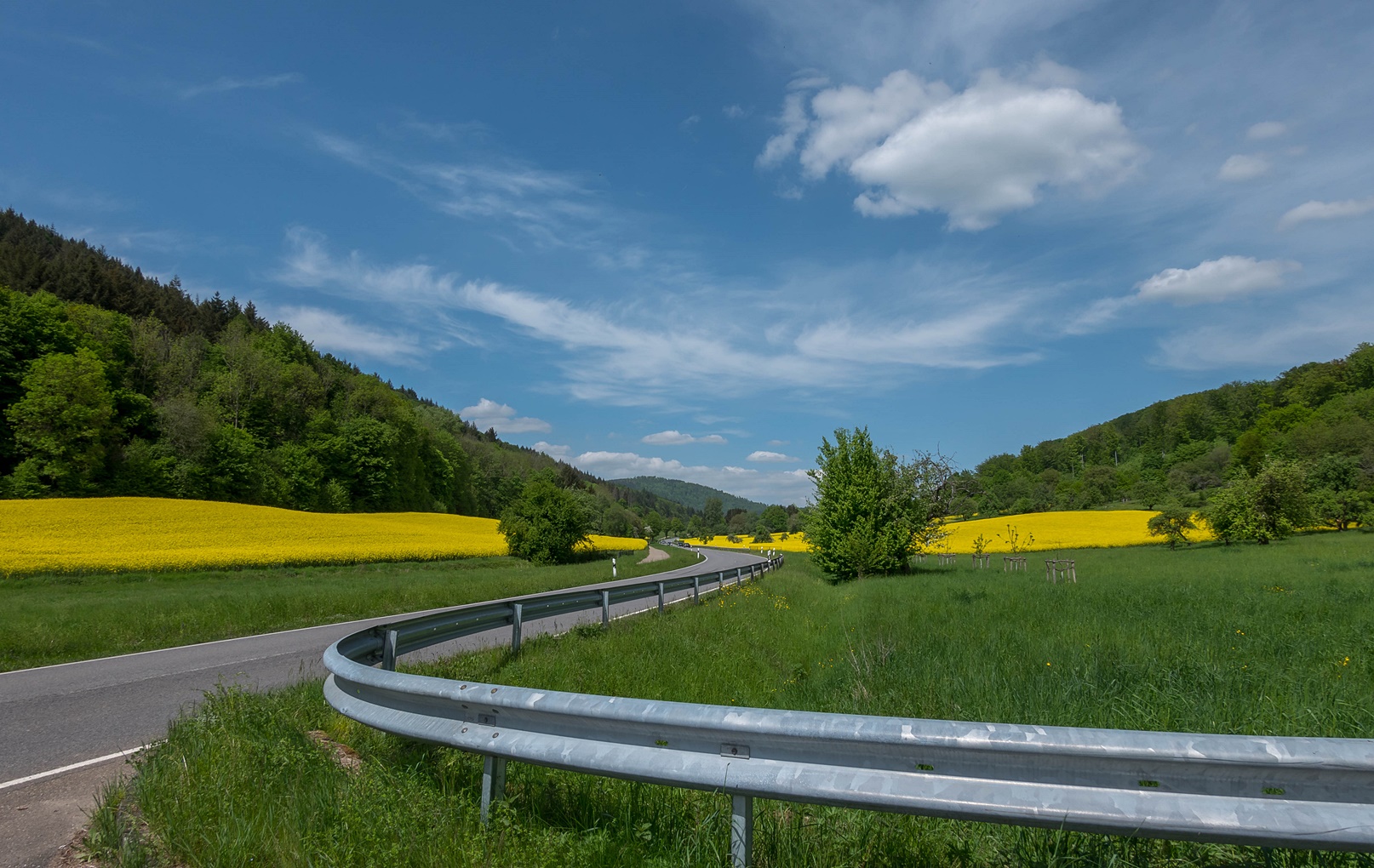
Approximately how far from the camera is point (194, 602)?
16031 millimetres

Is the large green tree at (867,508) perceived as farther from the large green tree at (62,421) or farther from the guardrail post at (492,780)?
the large green tree at (62,421)

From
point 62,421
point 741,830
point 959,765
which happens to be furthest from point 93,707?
point 62,421

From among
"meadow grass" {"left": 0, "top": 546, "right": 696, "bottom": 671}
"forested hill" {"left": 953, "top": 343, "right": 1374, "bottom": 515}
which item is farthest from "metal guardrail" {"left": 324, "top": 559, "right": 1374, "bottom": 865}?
"forested hill" {"left": 953, "top": 343, "right": 1374, "bottom": 515}

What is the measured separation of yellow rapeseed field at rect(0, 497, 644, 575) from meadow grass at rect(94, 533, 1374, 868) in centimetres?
2293

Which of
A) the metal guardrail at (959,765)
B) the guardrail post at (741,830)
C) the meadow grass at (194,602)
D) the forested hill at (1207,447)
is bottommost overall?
the meadow grass at (194,602)

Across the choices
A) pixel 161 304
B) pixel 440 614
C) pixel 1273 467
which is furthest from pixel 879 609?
pixel 161 304

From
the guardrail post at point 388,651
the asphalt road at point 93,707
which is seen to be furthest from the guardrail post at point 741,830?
the guardrail post at point 388,651

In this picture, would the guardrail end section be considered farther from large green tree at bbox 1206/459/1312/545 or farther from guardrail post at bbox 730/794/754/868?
large green tree at bbox 1206/459/1312/545

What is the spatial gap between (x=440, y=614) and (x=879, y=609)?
27.4 feet

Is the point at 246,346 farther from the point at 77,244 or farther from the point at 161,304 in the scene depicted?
the point at 77,244

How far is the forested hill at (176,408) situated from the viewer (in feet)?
136

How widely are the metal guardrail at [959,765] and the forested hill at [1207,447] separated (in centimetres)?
5286

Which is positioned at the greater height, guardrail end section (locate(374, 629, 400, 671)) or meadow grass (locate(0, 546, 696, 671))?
guardrail end section (locate(374, 629, 400, 671))

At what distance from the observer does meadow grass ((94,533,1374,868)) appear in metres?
2.87
